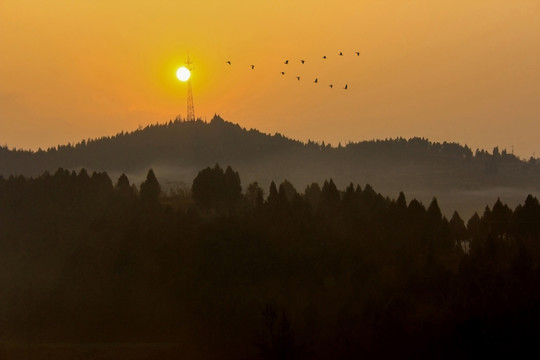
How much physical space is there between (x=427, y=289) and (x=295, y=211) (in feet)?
130

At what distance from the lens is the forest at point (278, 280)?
132m

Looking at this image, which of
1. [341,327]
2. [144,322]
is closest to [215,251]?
[144,322]

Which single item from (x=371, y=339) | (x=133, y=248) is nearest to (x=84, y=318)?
(x=133, y=248)

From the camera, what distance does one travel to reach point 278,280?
15462 centimetres

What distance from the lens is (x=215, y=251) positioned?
161 metres

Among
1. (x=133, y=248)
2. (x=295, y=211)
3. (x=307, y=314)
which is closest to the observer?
(x=307, y=314)

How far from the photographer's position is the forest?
13238cm

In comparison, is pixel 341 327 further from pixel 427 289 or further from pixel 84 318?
pixel 84 318

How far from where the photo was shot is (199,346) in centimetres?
13850

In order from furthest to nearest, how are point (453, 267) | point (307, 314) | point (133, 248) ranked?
point (133, 248) < point (453, 267) < point (307, 314)

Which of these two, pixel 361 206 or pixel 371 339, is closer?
pixel 371 339

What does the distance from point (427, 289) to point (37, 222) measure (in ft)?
251

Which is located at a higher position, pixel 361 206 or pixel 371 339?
pixel 361 206

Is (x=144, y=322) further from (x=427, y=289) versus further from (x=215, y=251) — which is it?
(x=427, y=289)
